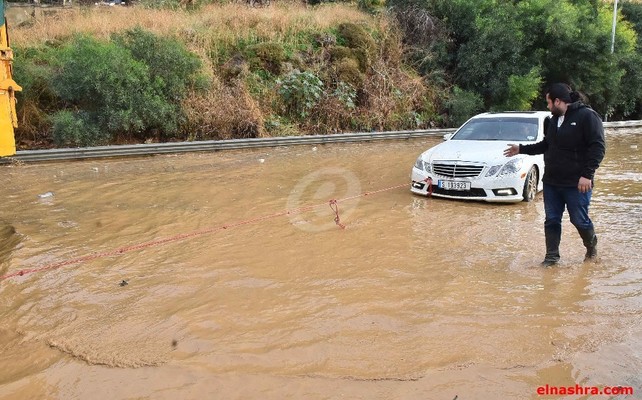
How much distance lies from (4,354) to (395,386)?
2900 millimetres

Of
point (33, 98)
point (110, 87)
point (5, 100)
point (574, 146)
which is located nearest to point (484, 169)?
point (574, 146)

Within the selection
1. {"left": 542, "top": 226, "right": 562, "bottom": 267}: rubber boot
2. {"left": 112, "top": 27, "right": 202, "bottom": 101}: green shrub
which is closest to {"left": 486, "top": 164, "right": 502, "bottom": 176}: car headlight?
{"left": 542, "top": 226, "right": 562, "bottom": 267}: rubber boot

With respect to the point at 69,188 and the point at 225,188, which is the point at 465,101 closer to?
the point at 225,188

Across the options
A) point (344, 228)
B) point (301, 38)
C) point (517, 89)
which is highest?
point (301, 38)

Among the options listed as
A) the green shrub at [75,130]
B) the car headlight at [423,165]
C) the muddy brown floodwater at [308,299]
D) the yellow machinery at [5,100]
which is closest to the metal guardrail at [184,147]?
the green shrub at [75,130]

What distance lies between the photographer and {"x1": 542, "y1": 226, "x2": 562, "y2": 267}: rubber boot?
570 cm

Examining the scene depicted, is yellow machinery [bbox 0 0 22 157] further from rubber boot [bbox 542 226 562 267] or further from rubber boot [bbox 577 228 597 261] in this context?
rubber boot [bbox 577 228 597 261]

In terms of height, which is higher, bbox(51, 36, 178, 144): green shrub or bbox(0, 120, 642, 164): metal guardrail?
bbox(51, 36, 178, 144): green shrub

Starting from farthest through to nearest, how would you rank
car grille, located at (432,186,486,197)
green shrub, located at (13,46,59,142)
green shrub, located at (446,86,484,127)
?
1. green shrub, located at (446,86,484,127)
2. green shrub, located at (13,46,59,142)
3. car grille, located at (432,186,486,197)

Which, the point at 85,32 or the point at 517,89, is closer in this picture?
the point at 85,32

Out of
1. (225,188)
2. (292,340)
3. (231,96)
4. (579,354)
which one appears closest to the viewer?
(579,354)

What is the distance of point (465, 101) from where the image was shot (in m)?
21.1

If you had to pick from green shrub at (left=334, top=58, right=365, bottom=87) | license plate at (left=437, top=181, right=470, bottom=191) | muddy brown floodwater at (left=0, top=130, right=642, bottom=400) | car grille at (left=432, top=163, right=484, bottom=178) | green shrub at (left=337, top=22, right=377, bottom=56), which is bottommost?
muddy brown floodwater at (left=0, top=130, right=642, bottom=400)

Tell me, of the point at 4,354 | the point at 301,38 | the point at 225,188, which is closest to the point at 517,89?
the point at 301,38
